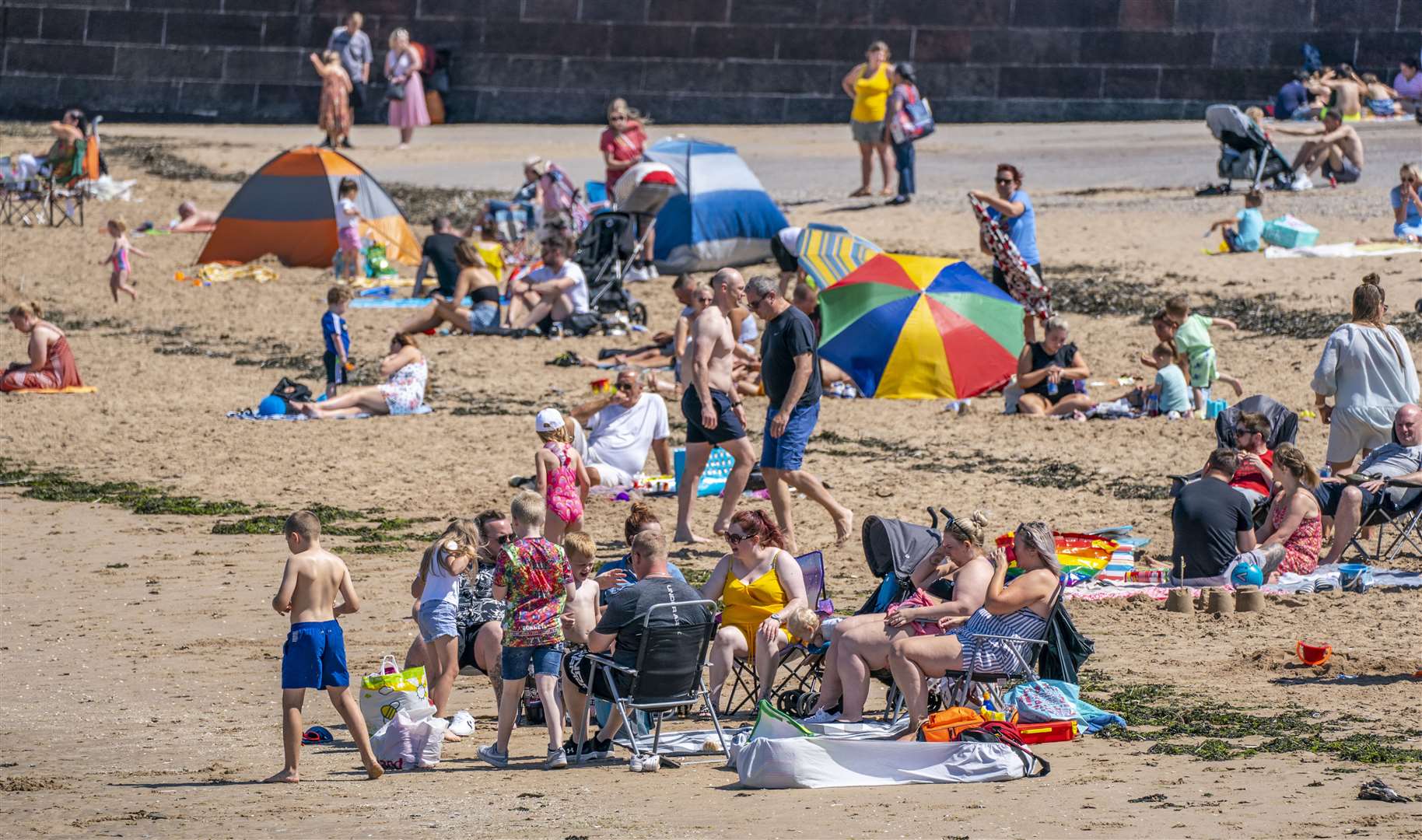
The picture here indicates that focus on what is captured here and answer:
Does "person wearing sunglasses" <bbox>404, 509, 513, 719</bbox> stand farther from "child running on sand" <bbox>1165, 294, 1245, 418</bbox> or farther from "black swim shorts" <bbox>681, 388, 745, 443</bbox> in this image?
"child running on sand" <bbox>1165, 294, 1245, 418</bbox>

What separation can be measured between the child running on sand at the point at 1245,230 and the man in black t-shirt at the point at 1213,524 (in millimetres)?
9738

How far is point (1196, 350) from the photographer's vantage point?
13.6m

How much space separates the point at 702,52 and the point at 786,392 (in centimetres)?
2078

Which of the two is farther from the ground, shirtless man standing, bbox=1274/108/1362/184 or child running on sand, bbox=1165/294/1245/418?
shirtless man standing, bbox=1274/108/1362/184

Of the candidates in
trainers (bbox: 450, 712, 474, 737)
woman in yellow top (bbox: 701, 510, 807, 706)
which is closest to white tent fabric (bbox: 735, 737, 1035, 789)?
woman in yellow top (bbox: 701, 510, 807, 706)

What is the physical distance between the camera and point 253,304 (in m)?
19.9

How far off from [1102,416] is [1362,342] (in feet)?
11.8

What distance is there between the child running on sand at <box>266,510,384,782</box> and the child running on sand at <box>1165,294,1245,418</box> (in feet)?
25.4

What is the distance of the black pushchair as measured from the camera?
18.2 meters

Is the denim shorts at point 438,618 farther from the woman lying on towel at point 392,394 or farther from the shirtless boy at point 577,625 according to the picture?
the woman lying on towel at point 392,394

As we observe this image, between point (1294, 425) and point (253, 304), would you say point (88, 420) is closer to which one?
point (253, 304)

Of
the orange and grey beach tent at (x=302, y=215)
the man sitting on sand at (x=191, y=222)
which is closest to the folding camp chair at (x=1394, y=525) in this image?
the orange and grey beach tent at (x=302, y=215)

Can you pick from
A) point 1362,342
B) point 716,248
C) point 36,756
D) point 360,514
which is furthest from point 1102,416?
point 36,756

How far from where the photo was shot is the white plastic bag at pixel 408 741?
741cm
